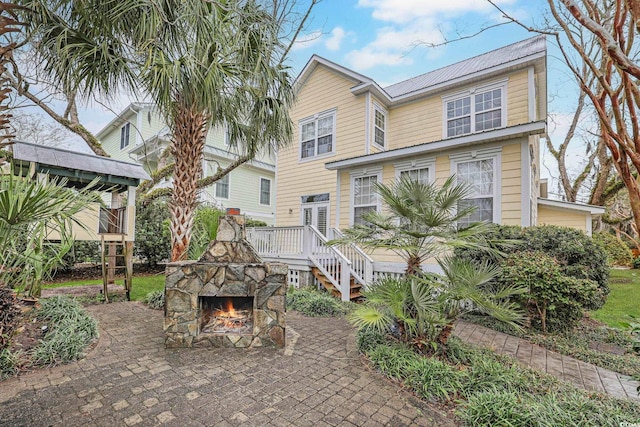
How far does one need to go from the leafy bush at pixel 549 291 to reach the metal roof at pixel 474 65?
7.21 meters

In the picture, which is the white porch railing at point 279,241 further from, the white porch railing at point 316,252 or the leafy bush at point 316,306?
the leafy bush at point 316,306

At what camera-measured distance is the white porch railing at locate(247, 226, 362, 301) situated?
7.11 metres

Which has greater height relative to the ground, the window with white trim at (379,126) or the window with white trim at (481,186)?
the window with white trim at (379,126)

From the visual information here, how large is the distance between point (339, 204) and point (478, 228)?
6.43m

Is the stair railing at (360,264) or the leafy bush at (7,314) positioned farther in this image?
the stair railing at (360,264)

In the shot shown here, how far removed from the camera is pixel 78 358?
352 centimetres

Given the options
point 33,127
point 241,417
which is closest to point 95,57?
point 241,417

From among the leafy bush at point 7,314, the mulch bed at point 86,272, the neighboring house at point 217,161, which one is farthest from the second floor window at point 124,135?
the leafy bush at point 7,314

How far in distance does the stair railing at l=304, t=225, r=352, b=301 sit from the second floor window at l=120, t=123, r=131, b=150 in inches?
564

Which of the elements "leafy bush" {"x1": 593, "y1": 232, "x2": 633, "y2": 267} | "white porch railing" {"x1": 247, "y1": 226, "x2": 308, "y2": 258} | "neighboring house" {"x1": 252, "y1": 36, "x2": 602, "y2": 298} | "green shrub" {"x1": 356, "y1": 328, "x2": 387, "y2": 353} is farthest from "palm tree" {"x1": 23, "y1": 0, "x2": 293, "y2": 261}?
"leafy bush" {"x1": 593, "y1": 232, "x2": 633, "y2": 267}

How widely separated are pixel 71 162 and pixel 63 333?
15.5ft

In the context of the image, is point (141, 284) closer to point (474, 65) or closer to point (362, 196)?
point (362, 196)

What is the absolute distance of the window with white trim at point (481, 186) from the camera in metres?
7.34

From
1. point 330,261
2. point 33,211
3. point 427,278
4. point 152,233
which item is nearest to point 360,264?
point 330,261
